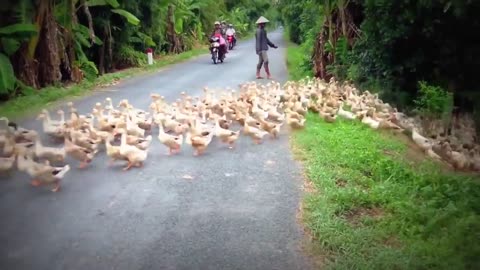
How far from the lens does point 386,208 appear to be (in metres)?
5.26

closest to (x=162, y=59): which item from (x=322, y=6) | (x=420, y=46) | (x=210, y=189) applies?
(x=322, y=6)

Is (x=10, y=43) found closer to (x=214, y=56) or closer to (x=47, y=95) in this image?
(x=47, y=95)

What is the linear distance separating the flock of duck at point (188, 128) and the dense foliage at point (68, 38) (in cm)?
390

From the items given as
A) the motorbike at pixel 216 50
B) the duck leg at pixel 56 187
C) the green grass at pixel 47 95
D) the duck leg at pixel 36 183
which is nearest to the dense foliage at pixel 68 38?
the green grass at pixel 47 95

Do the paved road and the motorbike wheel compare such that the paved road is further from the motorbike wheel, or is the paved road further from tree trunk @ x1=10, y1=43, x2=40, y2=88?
the motorbike wheel

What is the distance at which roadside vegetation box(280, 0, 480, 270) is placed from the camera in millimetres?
4312

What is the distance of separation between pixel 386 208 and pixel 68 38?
11.5 meters

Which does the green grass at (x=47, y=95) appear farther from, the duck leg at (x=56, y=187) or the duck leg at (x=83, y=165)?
the duck leg at (x=56, y=187)

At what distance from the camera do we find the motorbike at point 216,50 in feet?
72.6

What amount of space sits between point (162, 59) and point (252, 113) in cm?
1538

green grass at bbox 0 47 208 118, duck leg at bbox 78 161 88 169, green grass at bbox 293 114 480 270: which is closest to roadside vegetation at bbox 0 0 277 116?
green grass at bbox 0 47 208 118

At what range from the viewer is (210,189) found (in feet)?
19.7

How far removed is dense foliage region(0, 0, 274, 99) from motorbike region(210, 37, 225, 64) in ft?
8.49

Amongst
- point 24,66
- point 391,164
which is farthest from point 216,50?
point 391,164
